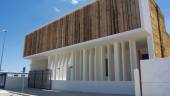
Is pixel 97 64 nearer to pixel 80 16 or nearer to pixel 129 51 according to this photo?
pixel 129 51

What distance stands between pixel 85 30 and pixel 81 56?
338 centimetres

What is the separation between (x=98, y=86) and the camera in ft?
48.8

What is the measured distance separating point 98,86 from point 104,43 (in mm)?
3666

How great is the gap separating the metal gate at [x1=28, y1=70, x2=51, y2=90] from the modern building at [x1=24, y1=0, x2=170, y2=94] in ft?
1.78

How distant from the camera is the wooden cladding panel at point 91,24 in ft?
41.3

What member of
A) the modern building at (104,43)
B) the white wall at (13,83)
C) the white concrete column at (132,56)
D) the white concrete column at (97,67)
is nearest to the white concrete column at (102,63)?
the modern building at (104,43)

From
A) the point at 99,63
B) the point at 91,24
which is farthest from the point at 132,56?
the point at 91,24

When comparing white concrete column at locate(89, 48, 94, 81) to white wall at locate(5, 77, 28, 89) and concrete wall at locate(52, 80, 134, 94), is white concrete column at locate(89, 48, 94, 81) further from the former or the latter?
white wall at locate(5, 77, 28, 89)

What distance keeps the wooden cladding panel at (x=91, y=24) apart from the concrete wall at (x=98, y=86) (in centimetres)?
376

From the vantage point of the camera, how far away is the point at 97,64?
16531mm

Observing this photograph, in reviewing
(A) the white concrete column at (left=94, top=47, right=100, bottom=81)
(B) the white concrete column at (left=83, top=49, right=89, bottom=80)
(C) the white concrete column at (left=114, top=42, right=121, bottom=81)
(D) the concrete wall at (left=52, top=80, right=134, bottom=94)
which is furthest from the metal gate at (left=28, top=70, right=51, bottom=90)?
(C) the white concrete column at (left=114, top=42, right=121, bottom=81)

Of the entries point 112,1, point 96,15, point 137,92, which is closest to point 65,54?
point 96,15

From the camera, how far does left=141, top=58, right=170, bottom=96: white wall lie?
811 cm

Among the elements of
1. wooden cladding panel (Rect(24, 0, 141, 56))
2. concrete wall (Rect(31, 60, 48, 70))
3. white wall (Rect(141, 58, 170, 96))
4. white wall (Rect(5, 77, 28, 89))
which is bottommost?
white wall (Rect(5, 77, 28, 89))
